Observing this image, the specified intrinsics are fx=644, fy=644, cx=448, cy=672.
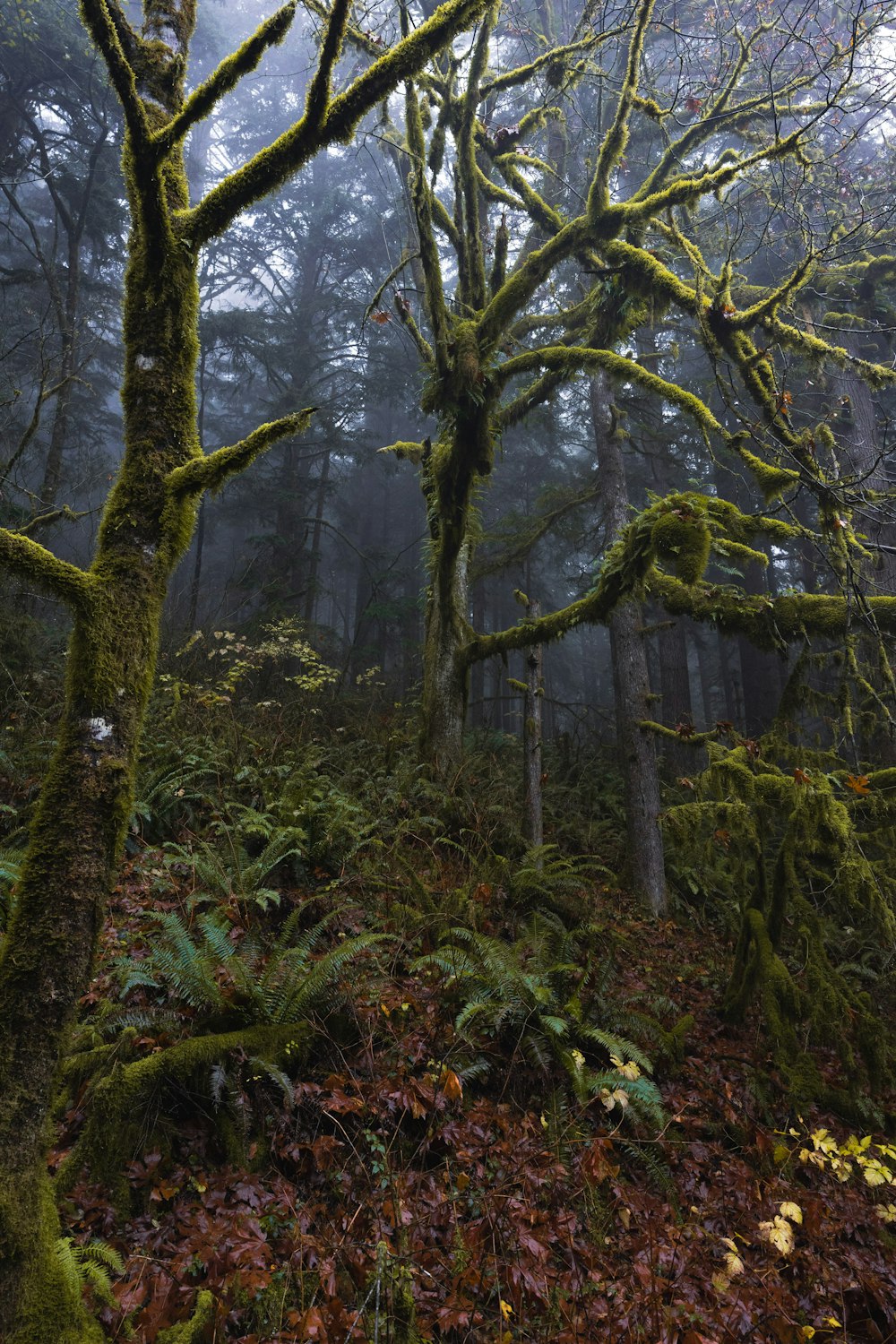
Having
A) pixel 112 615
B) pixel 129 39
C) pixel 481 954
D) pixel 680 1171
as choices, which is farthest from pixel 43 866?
pixel 680 1171

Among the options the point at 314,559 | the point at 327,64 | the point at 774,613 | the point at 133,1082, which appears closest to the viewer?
the point at 327,64

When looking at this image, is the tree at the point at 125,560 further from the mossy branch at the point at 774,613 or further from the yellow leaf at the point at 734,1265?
the mossy branch at the point at 774,613

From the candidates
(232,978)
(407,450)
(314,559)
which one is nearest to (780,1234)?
(232,978)

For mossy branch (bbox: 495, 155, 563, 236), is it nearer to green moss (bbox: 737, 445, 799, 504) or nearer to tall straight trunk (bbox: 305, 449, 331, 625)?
green moss (bbox: 737, 445, 799, 504)

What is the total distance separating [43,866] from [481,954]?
151 inches

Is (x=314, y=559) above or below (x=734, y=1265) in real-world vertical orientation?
above

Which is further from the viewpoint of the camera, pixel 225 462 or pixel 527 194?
pixel 527 194

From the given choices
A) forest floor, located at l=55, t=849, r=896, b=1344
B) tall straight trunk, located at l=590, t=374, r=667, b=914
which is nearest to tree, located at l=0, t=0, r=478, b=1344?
forest floor, located at l=55, t=849, r=896, b=1344

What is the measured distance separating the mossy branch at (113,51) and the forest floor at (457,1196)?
4.25 m

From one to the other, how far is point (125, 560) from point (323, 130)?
1.87 metres

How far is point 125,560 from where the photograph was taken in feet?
7.81

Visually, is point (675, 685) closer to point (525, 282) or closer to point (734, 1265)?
point (525, 282)

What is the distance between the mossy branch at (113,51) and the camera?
84.4 inches

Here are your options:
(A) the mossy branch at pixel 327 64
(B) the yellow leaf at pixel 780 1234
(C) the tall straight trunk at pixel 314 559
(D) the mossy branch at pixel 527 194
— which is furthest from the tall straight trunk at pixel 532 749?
(C) the tall straight trunk at pixel 314 559
